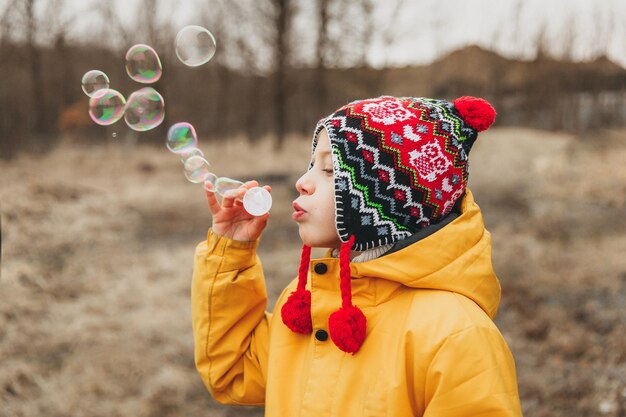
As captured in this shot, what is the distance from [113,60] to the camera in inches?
835

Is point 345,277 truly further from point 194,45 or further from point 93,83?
point 93,83

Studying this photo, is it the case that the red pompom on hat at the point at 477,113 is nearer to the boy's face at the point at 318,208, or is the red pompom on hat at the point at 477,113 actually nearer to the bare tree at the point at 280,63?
the boy's face at the point at 318,208

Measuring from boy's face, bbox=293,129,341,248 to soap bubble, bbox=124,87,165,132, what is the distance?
136 centimetres

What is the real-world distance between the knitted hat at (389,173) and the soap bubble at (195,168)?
2.69 feet

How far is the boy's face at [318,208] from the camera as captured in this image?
1424 millimetres

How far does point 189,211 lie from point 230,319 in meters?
7.77

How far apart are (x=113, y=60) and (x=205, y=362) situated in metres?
21.8

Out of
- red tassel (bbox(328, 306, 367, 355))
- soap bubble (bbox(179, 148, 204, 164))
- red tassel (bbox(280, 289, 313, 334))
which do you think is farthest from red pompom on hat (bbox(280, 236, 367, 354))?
soap bubble (bbox(179, 148, 204, 164))

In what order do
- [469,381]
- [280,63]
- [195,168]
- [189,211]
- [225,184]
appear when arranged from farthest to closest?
[280,63]
[189,211]
[195,168]
[225,184]
[469,381]

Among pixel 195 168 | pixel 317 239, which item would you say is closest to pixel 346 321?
pixel 317 239

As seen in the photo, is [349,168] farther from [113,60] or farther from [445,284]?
[113,60]

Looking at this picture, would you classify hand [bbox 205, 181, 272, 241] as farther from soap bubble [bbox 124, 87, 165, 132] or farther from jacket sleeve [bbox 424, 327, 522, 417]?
soap bubble [bbox 124, 87, 165, 132]

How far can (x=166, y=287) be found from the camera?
5.50 meters

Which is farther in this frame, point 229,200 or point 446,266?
point 229,200
